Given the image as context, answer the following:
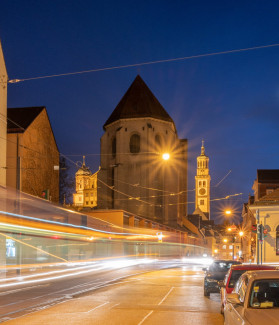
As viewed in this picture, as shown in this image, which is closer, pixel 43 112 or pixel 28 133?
pixel 28 133

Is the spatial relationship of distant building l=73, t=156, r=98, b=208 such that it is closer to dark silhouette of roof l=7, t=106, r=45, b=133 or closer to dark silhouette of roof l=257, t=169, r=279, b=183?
dark silhouette of roof l=7, t=106, r=45, b=133

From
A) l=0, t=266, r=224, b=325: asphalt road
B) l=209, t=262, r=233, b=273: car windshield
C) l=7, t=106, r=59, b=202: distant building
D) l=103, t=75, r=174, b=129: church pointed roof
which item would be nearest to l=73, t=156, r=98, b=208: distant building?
l=103, t=75, r=174, b=129: church pointed roof

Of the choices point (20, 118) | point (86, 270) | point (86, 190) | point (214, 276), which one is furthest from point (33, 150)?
point (86, 190)

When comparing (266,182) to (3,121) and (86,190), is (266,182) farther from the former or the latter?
(86,190)

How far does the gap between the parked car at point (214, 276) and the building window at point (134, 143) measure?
2671 inches

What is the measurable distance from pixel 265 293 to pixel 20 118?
47.6 meters

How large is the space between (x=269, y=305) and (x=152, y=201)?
79.6 m

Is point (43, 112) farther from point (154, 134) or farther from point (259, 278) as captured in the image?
point (259, 278)

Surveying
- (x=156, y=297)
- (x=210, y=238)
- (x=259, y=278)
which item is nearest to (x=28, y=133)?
(x=156, y=297)

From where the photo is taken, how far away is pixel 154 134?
289 feet

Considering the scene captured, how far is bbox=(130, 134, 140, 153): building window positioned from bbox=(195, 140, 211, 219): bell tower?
94119 mm

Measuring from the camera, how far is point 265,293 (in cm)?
701

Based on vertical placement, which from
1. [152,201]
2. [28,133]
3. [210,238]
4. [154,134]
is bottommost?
[210,238]

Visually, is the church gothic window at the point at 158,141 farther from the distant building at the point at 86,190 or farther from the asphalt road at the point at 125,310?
the asphalt road at the point at 125,310
